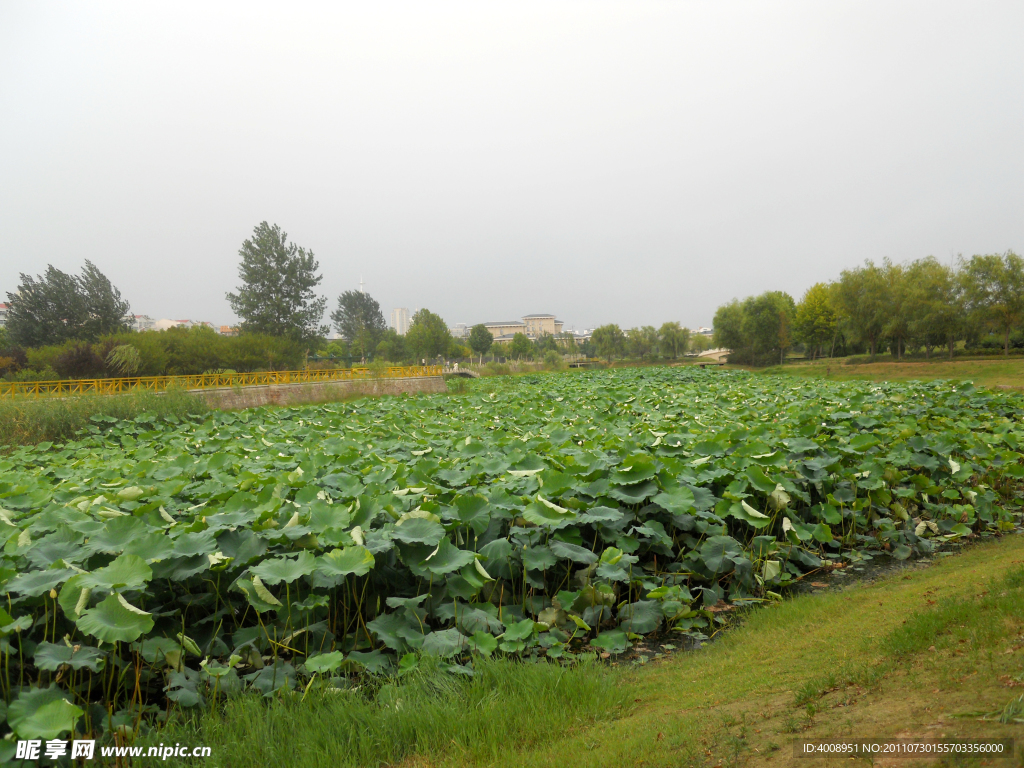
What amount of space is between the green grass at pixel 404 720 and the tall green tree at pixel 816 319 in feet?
159

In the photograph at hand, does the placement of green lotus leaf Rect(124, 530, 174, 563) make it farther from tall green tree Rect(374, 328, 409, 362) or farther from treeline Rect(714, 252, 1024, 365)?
tall green tree Rect(374, 328, 409, 362)

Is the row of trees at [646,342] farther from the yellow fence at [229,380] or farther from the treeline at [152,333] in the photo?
the yellow fence at [229,380]

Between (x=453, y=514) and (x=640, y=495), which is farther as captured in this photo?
(x=640, y=495)

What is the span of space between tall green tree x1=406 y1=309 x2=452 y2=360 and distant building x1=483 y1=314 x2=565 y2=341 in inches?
3589

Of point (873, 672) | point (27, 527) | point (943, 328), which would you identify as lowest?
point (873, 672)

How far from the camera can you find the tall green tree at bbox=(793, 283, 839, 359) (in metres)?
44.5

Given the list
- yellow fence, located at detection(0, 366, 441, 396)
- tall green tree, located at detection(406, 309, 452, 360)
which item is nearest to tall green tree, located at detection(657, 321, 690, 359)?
tall green tree, located at detection(406, 309, 452, 360)

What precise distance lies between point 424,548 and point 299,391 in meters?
21.0

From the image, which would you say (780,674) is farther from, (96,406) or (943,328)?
(943,328)

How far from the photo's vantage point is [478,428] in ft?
28.1

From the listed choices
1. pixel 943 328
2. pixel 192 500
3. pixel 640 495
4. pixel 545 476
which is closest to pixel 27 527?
pixel 192 500

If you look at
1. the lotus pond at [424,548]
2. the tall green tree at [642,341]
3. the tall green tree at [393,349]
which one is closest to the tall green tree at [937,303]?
the lotus pond at [424,548]

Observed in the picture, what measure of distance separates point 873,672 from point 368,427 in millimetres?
8239

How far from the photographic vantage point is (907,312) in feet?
109
